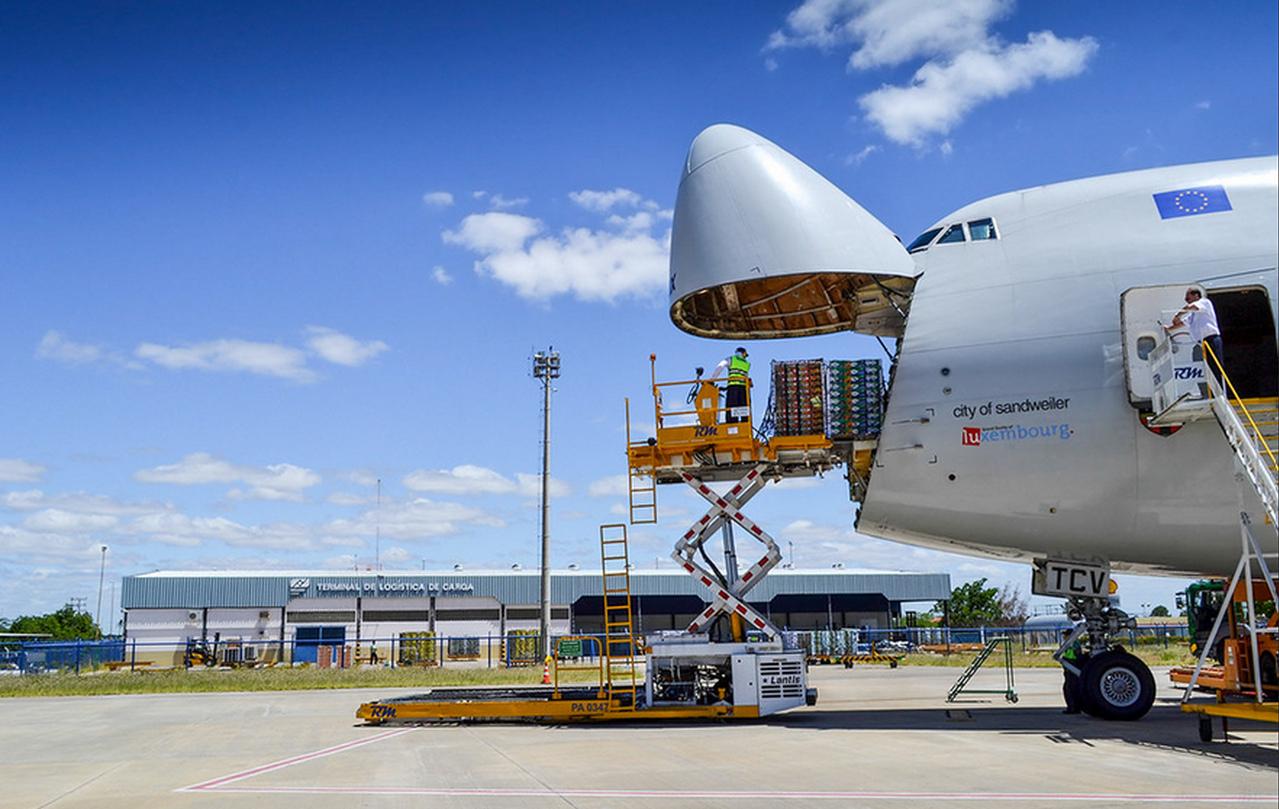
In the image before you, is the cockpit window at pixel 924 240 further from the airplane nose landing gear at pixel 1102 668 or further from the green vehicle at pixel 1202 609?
the green vehicle at pixel 1202 609

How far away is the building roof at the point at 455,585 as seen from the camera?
2692 inches

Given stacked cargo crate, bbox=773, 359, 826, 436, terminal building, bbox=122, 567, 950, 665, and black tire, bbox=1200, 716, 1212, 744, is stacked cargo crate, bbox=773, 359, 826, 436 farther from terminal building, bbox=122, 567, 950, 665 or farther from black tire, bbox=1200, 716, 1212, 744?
terminal building, bbox=122, 567, 950, 665

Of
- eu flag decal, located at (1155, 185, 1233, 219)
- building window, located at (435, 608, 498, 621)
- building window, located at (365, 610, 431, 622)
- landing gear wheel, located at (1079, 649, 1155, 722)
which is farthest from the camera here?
building window, located at (435, 608, 498, 621)

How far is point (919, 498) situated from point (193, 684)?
1077 inches

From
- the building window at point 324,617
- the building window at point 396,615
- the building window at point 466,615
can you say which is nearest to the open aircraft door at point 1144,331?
the building window at point 466,615

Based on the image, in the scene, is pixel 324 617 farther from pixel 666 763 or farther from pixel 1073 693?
pixel 666 763

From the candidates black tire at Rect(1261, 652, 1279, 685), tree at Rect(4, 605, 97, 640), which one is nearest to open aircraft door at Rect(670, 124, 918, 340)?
black tire at Rect(1261, 652, 1279, 685)

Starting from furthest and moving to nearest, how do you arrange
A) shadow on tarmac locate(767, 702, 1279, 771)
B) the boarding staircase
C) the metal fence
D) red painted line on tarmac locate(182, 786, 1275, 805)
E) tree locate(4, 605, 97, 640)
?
tree locate(4, 605, 97, 640), the metal fence, the boarding staircase, shadow on tarmac locate(767, 702, 1279, 771), red painted line on tarmac locate(182, 786, 1275, 805)

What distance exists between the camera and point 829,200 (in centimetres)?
1673

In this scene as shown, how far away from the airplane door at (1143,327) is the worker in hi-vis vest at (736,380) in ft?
20.0

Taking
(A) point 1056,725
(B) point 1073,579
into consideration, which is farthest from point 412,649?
(A) point 1056,725

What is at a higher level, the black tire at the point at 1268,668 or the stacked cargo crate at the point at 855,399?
the stacked cargo crate at the point at 855,399

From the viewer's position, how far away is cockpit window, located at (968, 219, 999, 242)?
16.6 m

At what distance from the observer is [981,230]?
16.8m
